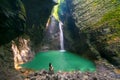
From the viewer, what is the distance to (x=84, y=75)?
24734 millimetres

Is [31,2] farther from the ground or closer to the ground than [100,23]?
farther from the ground

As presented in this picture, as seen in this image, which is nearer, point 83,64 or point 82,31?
point 83,64

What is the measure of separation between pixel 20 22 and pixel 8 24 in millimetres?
2975

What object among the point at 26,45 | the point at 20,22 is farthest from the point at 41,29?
the point at 20,22

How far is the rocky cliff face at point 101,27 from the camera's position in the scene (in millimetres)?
34625

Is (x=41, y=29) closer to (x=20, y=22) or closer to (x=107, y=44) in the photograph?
(x=107, y=44)

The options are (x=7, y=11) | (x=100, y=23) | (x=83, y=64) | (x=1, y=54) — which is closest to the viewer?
(x=7, y=11)

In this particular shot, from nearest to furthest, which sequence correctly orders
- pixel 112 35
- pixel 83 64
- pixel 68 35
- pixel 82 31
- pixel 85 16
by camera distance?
pixel 83 64, pixel 112 35, pixel 82 31, pixel 85 16, pixel 68 35

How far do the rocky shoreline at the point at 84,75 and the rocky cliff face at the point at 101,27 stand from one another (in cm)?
191

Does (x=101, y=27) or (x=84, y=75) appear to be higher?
(x=101, y=27)

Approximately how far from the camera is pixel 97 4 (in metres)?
46.8

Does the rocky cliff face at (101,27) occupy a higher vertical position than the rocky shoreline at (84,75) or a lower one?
higher

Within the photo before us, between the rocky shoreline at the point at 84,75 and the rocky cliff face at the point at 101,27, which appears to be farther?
the rocky cliff face at the point at 101,27

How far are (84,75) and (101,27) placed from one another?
1723 cm
